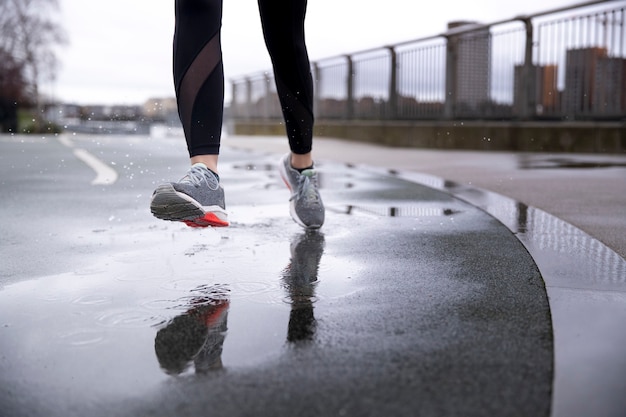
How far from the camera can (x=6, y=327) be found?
4.95 ft

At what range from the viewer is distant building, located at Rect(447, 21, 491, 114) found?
33.8 ft

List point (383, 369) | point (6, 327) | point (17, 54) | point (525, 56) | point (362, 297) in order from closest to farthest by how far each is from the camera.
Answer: point (383, 369) < point (6, 327) < point (362, 297) < point (525, 56) < point (17, 54)

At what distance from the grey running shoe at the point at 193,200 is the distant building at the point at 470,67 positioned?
839cm

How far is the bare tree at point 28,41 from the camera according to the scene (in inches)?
1590

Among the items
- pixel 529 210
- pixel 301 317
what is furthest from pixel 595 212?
Result: pixel 301 317

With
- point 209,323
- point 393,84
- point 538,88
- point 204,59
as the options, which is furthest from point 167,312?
point 393,84

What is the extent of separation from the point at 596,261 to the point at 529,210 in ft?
3.91

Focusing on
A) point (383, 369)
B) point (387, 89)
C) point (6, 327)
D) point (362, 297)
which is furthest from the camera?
point (387, 89)

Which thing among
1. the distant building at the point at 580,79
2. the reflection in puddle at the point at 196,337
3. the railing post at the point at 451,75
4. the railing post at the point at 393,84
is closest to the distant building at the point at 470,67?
the railing post at the point at 451,75

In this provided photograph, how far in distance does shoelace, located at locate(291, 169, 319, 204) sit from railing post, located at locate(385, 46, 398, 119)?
949 cm

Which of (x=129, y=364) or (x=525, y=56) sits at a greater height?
(x=525, y=56)

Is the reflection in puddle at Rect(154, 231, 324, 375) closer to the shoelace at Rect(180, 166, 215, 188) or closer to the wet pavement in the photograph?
the wet pavement

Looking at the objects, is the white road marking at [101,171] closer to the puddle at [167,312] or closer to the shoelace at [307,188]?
the shoelace at [307,188]

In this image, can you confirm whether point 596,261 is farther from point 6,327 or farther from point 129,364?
point 6,327
